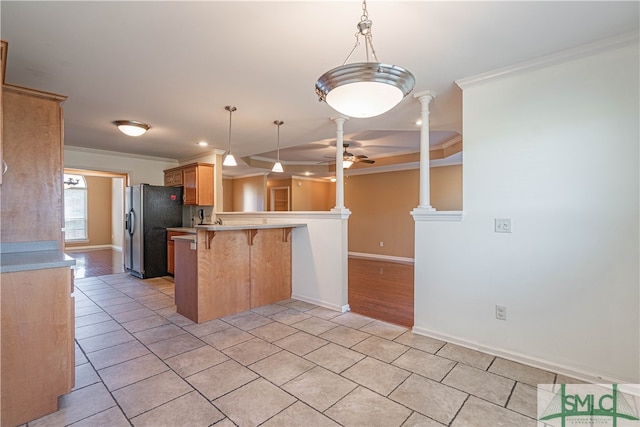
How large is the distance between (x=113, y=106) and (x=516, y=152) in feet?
13.0

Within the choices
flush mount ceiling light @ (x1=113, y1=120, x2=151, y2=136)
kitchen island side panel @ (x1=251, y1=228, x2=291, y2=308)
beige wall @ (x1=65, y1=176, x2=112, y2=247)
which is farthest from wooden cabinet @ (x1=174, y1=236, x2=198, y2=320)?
beige wall @ (x1=65, y1=176, x2=112, y2=247)

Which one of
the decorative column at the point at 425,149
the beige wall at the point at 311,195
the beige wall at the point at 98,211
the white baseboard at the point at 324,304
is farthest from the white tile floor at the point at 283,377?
the beige wall at the point at 98,211

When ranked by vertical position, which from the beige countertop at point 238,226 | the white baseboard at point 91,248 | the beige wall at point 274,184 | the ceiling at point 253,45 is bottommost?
the white baseboard at point 91,248

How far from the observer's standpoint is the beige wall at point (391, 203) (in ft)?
22.0

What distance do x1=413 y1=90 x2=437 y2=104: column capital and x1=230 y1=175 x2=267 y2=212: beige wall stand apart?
21.8 ft

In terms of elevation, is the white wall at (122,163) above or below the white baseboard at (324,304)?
above

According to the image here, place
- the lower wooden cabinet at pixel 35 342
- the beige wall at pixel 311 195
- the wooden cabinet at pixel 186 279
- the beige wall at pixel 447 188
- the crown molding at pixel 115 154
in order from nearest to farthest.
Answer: the lower wooden cabinet at pixel 35 342 < the wooden cabinet at pixel 186 279 < the crown molding at pixel 115 154 < the beige wall at pixel 447 188 < the beige wall at pixel 311 195

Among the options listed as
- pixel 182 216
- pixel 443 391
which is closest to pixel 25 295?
pixel 443 391

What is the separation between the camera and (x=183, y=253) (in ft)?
11.3

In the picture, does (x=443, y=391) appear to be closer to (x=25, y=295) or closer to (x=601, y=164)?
(x=601, y=164)

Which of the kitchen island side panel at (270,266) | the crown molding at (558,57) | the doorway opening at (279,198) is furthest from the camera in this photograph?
the doorway opening at (279,198)

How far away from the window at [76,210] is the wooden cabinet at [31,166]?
29.0 ft

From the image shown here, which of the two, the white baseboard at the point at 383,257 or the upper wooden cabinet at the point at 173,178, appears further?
the white baseboard at the point at 383,257

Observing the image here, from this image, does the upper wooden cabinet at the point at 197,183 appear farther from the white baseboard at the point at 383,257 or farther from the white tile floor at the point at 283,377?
the white baseboard at the point at 383,257
